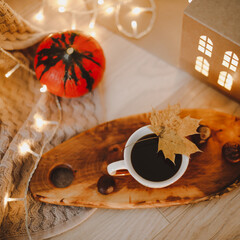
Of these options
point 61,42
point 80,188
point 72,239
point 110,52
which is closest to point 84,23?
point 110,52

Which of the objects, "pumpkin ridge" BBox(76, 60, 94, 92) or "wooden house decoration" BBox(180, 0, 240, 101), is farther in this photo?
"pumpkin ridge" BBox(76, 60, 94, 92)

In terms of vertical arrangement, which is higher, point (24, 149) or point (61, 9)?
point (61, 9)

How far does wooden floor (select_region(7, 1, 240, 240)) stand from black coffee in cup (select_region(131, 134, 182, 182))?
148mm

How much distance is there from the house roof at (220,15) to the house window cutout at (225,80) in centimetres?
13

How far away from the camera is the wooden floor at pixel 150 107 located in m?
0.68

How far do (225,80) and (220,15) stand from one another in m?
0.18

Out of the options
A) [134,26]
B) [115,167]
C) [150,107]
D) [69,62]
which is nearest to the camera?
[115,167]

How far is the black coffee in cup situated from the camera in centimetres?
60

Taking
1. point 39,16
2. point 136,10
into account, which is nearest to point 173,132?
point 136,10

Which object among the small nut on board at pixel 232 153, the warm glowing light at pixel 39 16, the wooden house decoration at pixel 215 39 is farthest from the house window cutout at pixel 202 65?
the warm glowing light at pixel 39 16

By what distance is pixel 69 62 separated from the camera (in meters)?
0.71

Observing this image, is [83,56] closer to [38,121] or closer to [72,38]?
[72,38]

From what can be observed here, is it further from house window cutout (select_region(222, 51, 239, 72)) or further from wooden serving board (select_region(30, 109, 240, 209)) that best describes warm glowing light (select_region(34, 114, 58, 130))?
house window cutout (select_region(222, 51, 239, 72))

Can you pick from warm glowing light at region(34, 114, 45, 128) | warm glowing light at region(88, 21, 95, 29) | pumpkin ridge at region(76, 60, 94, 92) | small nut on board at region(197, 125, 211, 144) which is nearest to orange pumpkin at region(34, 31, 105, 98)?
pumpkin ridge at region(76, 60, 94, 92)
